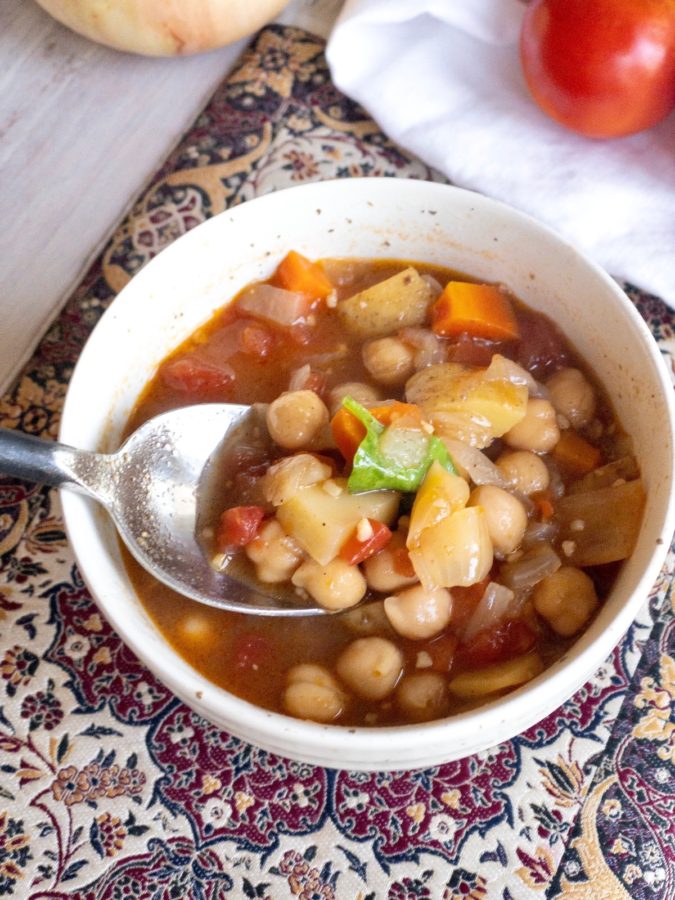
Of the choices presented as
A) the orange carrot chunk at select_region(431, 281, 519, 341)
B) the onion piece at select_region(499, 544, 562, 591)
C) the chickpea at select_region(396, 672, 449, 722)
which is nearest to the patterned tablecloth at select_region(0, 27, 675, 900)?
the chickpea at select_region(396, 672, 449, 722)

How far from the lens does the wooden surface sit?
2.31 meters

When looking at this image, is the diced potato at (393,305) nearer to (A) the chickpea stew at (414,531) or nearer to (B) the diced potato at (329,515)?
(A) the chickpea stew at (414,531)

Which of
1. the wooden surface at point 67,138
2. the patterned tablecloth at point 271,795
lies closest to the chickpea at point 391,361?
the patterned tablecloth at point 271,795

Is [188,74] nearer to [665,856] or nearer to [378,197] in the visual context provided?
[378,197]

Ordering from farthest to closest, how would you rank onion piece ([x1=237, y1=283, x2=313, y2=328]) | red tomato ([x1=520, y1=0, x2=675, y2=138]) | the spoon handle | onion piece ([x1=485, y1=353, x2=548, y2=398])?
red tomato ([x1=520, y1=0, x2=675, y2=138]) < onion piece ([x1=237, y1=283, x2=313, y2=328]) < onion piece ([x1=485, y1=353, x2=548, y2=398]) < the spoon handle

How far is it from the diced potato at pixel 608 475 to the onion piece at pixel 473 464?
158mm

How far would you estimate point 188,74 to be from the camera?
2684 millimetres

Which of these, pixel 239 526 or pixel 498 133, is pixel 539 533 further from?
pixel 498 133

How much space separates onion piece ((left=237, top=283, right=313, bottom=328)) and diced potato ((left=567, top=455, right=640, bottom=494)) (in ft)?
2.32

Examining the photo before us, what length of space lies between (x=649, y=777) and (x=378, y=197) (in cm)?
130

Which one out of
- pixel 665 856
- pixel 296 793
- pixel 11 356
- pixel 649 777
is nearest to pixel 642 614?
pixel 649 777

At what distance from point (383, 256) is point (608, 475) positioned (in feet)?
2.45

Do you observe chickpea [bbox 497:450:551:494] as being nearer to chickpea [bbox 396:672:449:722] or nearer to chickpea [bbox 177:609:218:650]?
chickpea [bbox 396:672:449:722]

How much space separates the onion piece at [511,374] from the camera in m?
1.85
